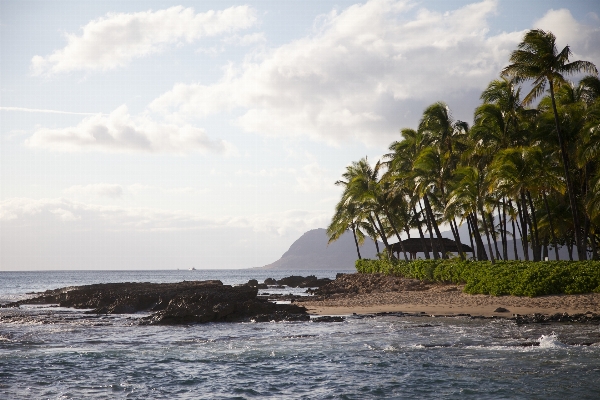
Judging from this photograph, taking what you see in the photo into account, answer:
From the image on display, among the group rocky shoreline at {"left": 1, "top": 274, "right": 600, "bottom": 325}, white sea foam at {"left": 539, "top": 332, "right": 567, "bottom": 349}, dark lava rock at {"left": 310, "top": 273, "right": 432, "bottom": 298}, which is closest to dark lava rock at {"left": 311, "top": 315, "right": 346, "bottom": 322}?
rocky shoreline at {"left": 1, "top": 274, "right": 600, "bottom": 325}

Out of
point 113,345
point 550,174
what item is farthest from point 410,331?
point 550,174

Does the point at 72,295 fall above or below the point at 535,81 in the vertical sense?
below

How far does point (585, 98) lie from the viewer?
119 feet

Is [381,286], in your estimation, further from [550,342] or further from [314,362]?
[314,362]

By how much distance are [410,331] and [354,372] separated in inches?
284

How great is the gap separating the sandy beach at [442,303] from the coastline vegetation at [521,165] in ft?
2.57

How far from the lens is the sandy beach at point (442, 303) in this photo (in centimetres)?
2334

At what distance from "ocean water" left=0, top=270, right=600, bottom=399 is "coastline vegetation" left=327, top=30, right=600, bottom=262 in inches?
Result: 335

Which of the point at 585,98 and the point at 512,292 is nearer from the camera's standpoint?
the point at 512,292

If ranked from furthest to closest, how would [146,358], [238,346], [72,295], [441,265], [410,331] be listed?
[72,295]
[441,265]
[410,331]
[238,346]
[146,358]

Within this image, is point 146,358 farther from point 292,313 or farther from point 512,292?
point 512,292

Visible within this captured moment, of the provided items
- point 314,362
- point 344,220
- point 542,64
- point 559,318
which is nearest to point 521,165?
point 542,64

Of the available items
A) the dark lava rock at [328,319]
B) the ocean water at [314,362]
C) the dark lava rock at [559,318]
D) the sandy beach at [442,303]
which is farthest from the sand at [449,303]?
the ocean water at [314,362]

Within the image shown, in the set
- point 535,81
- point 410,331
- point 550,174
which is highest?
point 535,81
